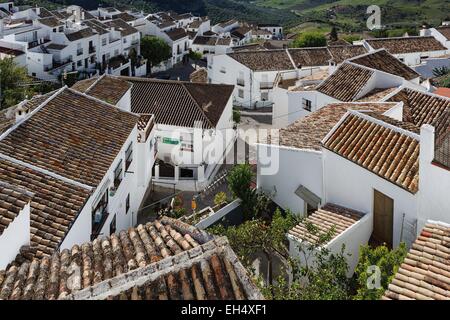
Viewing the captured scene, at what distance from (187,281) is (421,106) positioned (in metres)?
19.2

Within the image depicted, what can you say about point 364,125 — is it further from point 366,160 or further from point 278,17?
point 278,17

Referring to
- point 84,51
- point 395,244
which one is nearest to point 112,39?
point 84,51

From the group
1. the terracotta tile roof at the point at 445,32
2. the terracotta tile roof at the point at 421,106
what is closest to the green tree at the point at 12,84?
the terracotta tile roof at the point at 421,106

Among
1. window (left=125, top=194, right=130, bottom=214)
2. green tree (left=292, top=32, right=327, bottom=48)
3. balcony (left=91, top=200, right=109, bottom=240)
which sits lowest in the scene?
window (left=125, top=194, right=130, bottom=214)

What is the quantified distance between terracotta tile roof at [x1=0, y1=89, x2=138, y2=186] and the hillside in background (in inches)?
3411

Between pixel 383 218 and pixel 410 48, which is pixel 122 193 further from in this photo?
pixel 410 48

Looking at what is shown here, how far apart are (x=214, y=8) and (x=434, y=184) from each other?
13776 cm

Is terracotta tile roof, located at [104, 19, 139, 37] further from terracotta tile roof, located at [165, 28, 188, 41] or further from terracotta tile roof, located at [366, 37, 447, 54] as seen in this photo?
Result: terracotta tile roof, located at [366, 37, 447, 54]

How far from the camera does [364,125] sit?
17516 mm

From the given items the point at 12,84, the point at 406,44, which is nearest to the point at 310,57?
the point at 406,44

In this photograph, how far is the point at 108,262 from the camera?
8.62 m

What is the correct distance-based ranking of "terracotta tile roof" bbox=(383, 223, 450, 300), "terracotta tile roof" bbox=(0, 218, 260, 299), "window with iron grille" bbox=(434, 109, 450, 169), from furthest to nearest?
1. "window with iron grille" bbox=(434, 109, 450, 169)
2. "terracotta tile roof" bbox=(383, 223, 450, 300)
3. "terracotta tile roof" bbox=(0, 218, 260, 299)

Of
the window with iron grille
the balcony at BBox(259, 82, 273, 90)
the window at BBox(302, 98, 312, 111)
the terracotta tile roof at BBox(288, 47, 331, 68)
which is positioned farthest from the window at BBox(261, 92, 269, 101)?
the window with iron grille

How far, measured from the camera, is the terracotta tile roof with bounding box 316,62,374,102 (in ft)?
92.6
